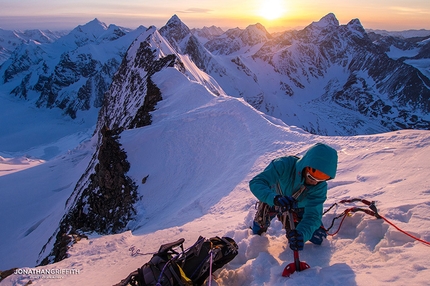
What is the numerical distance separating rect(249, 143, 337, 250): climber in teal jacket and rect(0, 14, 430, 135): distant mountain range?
8685cm

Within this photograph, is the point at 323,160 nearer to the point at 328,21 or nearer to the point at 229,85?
the point at 229,85

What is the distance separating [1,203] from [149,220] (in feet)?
85.1

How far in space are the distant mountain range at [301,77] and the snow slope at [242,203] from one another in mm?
76022

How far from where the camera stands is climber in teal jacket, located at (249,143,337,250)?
3.50 meters

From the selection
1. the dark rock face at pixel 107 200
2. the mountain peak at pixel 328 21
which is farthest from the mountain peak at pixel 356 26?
the dark rock face at pixel 107 200

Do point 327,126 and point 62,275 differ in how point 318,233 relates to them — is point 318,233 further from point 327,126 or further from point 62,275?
point 327,126

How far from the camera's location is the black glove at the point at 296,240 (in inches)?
140

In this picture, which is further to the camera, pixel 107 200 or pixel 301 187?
pixel 107 200

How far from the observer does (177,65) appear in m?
29.9

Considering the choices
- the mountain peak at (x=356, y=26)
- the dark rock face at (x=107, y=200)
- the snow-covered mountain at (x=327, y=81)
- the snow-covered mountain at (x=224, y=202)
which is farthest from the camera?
the mountain peak at (x=356, y=26)

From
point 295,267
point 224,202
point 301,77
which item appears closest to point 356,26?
point 301,77

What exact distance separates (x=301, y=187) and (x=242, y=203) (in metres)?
3.86

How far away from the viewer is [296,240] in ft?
11.8

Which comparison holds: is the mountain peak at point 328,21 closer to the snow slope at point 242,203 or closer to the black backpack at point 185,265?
the snow slope at point 242,203
